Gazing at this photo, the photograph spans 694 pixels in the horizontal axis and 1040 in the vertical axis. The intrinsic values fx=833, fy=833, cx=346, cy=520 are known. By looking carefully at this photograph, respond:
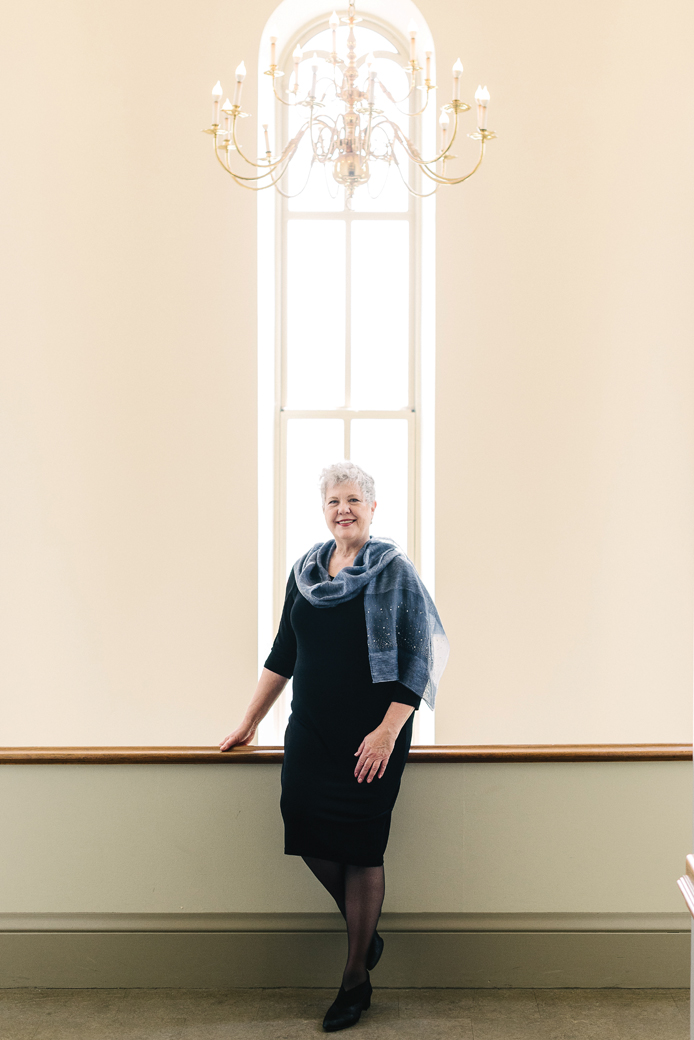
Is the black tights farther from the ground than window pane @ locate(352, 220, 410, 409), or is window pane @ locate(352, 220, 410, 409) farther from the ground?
window pane @ locate(352, 220, 410, 409)

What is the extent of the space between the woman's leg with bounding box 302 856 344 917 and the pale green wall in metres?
0.15

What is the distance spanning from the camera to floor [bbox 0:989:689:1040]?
226 centimetres

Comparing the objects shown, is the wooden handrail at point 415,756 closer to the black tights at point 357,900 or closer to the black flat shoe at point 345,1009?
the black tights at point 357,900

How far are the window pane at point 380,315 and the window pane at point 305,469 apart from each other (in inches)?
10.0

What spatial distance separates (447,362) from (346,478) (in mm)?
1846

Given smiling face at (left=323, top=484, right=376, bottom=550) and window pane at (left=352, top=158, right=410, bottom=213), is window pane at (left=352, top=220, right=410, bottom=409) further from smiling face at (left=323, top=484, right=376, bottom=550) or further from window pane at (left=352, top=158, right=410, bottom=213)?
smiling face at (left=323, top=484, right=376, bottom=550)

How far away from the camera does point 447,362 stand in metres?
4.00

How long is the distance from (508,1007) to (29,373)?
10.8ft

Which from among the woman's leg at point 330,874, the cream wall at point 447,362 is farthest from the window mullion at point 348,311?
the woman's leg at point 330,874

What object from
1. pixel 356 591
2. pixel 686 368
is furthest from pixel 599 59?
pixel 356 591

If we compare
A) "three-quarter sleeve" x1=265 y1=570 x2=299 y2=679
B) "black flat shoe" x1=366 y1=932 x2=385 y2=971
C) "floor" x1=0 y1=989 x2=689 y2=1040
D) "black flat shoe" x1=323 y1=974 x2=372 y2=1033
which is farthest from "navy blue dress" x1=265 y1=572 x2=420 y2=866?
"floor" x1=0 y1=989 x2=689 y2=1040

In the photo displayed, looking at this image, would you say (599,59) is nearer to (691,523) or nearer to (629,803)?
(691,523)

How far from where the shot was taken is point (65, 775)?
8.01 feet

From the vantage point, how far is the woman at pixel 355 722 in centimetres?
221
